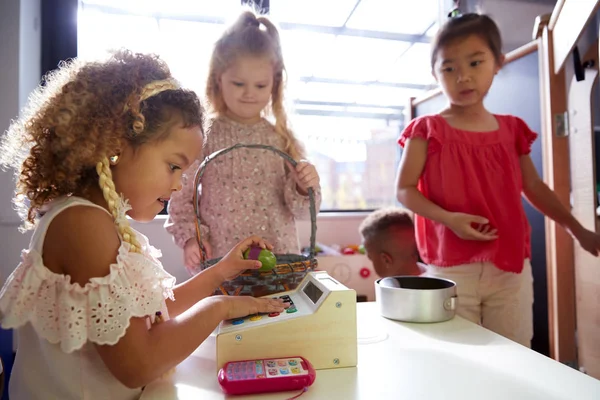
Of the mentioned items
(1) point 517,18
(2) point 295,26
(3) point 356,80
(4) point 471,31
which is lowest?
(4) point 471,31

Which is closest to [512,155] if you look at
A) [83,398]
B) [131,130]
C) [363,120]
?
[131,130]

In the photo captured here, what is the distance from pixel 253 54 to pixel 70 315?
82cm

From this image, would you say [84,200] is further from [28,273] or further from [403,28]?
[403,28]

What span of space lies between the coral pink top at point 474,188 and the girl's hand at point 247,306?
602 mm

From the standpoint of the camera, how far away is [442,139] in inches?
44.1

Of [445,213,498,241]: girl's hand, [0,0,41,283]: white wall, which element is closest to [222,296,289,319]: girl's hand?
[445,213,498,241]: girl's hand

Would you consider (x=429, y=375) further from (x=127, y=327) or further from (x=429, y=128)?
(x=429, y=128)

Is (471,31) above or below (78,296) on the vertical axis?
above

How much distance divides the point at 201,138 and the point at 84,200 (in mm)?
215

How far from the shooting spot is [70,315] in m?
0.51

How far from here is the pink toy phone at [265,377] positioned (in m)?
0.51

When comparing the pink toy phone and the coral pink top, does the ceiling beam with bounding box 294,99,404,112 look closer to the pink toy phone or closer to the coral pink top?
the coral pink top

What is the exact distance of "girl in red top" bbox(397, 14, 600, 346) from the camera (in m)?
1.06

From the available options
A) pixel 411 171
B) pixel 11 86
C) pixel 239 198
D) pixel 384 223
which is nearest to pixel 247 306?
pixel 239 198
